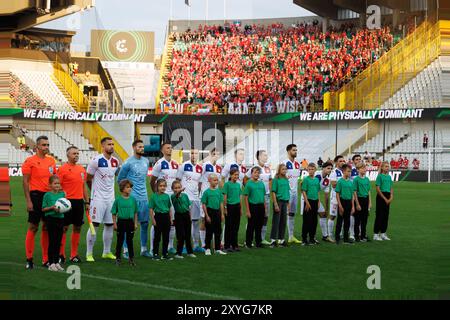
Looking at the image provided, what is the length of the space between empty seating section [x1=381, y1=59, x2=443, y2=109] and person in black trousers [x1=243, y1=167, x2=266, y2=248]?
39.0m

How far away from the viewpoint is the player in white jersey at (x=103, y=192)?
14.9m

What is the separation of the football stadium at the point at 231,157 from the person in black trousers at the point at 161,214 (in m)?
0.03

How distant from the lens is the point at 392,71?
188 ft

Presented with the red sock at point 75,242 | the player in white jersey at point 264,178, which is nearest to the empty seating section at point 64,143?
the player in white jersey at point 264,178

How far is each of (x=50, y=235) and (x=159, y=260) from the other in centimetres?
239

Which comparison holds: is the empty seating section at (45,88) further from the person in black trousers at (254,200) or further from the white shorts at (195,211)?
the white shorts at (195,211)

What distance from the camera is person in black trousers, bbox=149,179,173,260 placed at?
15.2 m

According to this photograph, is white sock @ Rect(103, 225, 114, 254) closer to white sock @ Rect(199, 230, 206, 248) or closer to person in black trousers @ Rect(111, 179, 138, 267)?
person in black trousers @ Rect(111, 179, 138, 267)

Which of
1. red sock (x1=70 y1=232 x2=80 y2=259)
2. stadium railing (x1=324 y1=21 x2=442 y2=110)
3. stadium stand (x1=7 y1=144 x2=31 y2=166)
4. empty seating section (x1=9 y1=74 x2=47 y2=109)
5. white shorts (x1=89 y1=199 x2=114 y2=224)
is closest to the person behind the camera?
red sock (x1=70 y1=232 x2=80 y2=259)

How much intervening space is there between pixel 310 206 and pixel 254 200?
1.54 m

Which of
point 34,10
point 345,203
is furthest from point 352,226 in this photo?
point 34,10

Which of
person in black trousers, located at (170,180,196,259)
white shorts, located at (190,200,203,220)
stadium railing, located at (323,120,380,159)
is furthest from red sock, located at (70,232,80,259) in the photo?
stadium railing, located at (323,120,380,159)
